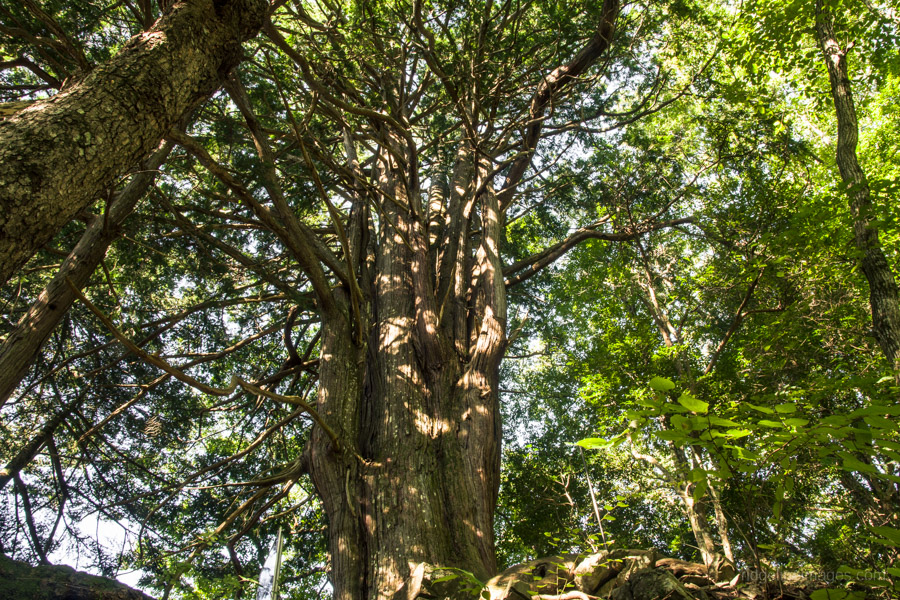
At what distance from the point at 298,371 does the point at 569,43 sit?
4.70 meters

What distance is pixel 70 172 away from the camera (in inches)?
69.1

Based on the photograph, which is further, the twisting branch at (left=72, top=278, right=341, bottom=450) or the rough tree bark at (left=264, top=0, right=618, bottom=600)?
the rough tree bark at (left=264, top=0, right=618, bottom=600)

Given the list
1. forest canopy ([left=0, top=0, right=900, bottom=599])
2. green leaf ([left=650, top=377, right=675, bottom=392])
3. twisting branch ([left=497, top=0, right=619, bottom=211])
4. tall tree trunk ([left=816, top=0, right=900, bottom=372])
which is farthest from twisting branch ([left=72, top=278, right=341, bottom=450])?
tall tree trunk ([left=816, top=0, right=900, bottom=372])

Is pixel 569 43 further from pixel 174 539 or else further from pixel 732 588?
pixel 174 539

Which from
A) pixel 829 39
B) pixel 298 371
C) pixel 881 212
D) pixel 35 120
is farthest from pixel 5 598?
pixel 829 39

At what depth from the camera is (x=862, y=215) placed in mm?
4141

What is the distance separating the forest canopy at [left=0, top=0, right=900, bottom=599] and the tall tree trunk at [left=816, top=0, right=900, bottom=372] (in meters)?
0.03

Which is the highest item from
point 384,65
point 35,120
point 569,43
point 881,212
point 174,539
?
point 569,43

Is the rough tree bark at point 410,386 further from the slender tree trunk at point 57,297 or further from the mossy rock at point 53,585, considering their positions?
the mossy rock at point 53,585

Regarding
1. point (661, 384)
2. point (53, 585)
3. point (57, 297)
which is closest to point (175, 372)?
point (57, 297)

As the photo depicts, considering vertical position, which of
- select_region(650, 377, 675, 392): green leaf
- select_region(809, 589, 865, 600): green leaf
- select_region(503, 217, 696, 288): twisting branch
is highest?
select_region(503, 217, 696, 288): twisting branch

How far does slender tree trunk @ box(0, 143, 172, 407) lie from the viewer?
310 cm

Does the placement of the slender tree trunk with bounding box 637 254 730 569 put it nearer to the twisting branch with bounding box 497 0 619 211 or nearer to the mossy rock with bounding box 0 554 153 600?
the twisting branch with bounding box 497 0 619 211

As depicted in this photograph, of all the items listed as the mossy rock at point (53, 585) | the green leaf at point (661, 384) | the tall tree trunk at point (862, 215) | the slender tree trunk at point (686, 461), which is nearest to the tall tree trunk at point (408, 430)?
the mossy rock at point (53, 585)
